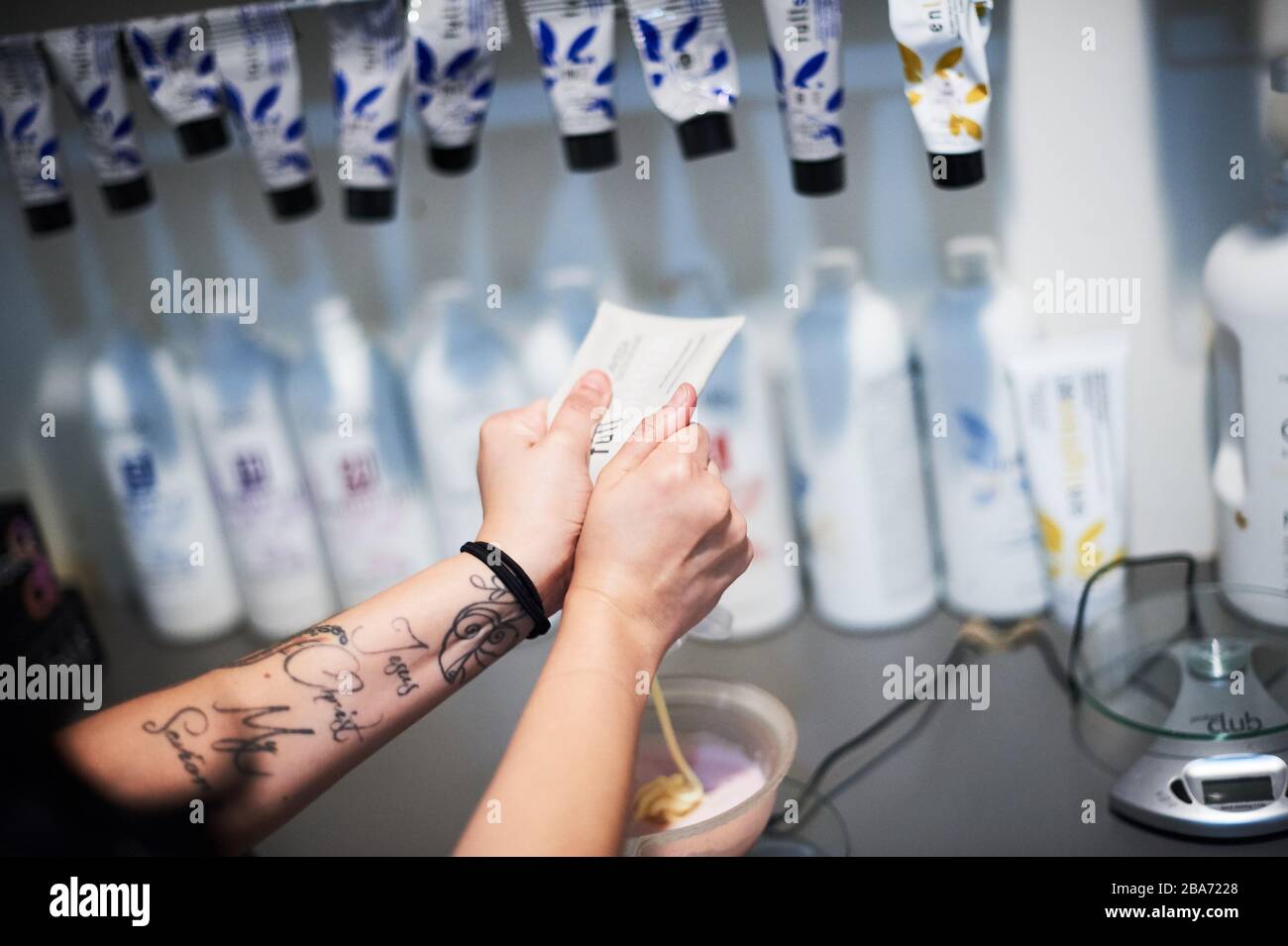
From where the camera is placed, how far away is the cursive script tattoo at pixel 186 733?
689mm

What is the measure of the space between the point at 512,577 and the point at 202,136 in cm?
44

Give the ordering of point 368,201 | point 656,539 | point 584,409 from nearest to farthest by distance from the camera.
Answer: point 656,539 → point 584,409 → point 368,201

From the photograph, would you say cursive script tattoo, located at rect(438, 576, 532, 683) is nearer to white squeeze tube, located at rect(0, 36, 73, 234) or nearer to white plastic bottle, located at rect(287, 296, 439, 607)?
white plastic bottle, located at rect(287, 296, 439, 607)

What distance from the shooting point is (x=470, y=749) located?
96cm

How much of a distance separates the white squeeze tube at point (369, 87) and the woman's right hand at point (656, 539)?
334 mm

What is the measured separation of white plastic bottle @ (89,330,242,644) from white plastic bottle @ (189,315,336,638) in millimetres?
37

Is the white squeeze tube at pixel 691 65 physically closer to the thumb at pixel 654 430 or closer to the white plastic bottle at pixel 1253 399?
the thumb at pixel 654 430

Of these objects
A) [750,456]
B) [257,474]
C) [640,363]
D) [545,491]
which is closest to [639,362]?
[640,363]

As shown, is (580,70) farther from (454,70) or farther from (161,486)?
(161,486)

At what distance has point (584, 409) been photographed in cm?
77

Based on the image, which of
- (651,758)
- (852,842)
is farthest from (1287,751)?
(651,758)

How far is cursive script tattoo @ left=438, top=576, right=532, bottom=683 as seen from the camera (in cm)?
74
